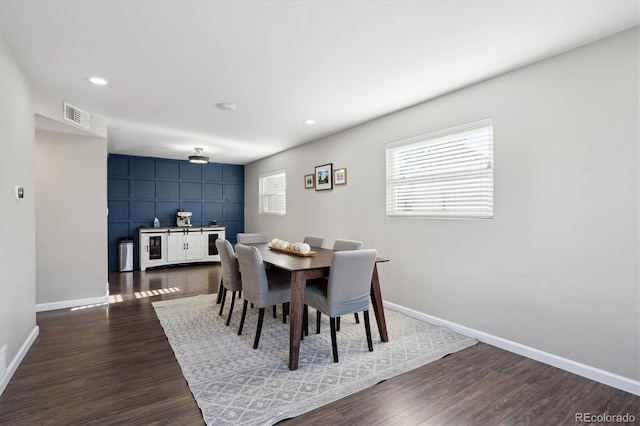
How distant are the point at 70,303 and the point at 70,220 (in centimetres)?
104

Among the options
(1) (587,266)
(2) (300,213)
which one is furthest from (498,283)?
(2) (300,213)

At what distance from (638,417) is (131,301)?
4.98m

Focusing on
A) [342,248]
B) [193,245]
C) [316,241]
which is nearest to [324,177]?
[316,241]

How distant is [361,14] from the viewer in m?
1.98

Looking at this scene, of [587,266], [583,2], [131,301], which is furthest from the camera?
[131,301]

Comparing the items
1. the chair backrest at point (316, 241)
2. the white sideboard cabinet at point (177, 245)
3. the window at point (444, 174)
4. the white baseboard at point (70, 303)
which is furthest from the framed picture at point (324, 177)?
the white baseboard at point (70, 303)

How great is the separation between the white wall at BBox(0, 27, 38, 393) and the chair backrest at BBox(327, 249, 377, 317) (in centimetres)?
226

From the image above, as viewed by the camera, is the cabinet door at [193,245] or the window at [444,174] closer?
the window at [444,174]

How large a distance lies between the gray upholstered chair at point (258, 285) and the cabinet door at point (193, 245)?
4415 millimetres

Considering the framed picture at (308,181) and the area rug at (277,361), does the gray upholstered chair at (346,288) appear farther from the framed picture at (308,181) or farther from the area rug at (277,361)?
the framed picture at (308,181)

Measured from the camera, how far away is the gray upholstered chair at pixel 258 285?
9.16 feet

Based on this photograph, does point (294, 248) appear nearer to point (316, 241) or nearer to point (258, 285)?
point (258, 285)

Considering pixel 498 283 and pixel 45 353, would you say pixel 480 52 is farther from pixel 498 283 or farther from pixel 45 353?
pixel 45 353

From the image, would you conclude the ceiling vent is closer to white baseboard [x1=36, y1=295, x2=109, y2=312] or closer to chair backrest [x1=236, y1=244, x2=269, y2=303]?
white baseboard [x1=36, y1=295, x2=109, y2=312]
